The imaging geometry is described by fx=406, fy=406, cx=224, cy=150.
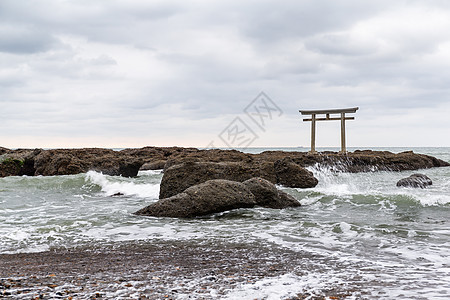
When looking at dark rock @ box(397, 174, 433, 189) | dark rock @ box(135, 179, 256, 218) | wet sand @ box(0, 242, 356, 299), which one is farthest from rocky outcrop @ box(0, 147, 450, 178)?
wet sand @ box(0, 242, 356, 299)

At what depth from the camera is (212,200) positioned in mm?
8102

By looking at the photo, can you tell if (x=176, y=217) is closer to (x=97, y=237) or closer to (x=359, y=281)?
(x=97, y=237)

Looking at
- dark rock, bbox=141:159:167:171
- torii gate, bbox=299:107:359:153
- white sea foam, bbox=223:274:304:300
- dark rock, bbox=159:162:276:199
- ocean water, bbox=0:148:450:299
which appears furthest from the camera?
dark rock, bbox=141:159:167:171

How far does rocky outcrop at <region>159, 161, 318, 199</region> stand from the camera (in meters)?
9.96

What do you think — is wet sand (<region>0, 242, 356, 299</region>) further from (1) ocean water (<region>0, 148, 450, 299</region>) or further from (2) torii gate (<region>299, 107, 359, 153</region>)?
(2) torii gate (<region>299, 107, 359, 153</region>)

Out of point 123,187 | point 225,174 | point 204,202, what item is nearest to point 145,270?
point 204,202

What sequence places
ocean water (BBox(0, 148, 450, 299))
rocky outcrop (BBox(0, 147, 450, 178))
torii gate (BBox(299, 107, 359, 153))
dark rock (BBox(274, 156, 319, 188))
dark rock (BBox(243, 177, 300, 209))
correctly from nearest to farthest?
ocean water (BBox(0, 148, 450, 299)), dark rock (BBox(243, 177, 300, 209)), dark rock (BBox(274, 156, 319, 188)), rocky outcrop (BBox(0, 147, 450, 178)), torii gate (BBox(299, 107, 359, 153))

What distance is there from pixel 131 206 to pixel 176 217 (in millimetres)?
2438

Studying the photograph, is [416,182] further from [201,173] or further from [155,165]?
[155,165]

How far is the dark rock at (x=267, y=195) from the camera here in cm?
888

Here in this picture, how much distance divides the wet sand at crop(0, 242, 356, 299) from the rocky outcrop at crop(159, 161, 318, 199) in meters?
4.24

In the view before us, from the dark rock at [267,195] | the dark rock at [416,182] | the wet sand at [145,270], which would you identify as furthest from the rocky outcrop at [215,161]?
the wet sand at [145,270]

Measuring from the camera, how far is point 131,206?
9953mm

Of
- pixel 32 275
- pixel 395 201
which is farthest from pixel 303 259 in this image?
pixel 395 201
